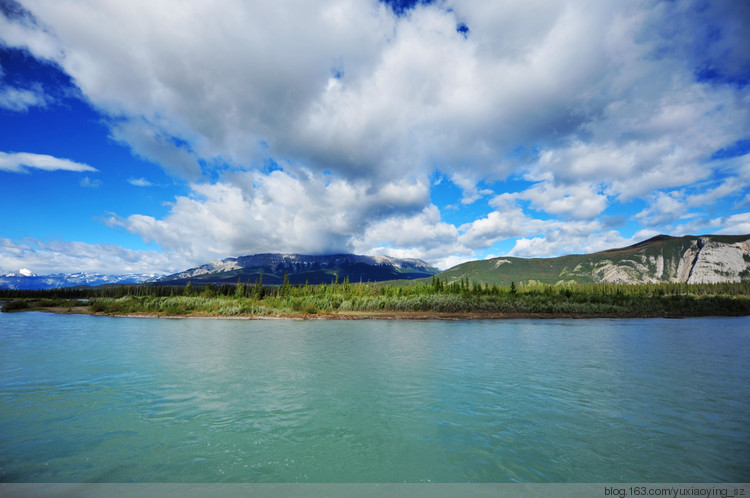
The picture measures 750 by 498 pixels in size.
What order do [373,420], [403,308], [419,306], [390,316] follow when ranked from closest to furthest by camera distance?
[373,420]
[390,316]
[419,306]
[403,308]

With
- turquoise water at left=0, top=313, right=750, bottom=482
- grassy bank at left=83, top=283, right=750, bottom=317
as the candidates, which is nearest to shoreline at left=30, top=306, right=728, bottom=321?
grassy bank at left=83, top=283, right=750, bottom=317

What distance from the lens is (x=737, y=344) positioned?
116ft

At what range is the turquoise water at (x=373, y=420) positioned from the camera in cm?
899

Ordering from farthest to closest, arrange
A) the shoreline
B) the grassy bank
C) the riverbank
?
1. the grassy bank
2. the riverbank
3. the shoreline

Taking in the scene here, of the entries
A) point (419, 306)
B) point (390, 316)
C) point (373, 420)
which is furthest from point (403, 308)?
point (373, 420)

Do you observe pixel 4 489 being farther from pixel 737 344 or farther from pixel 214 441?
pixel 737 344

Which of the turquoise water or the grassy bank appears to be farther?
the grassy bank

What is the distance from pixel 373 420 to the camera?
13.0 metres

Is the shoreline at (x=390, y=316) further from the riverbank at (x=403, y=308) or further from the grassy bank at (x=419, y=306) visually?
the grassy bank at (x=419, y=306)

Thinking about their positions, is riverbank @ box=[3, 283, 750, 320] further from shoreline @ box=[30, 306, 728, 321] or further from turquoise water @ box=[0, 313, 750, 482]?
turquoise water @ box=[0, 313, 750, 482]

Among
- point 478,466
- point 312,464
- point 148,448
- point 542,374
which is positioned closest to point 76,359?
point 148,448

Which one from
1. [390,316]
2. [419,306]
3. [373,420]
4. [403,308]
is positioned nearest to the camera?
[373,420]

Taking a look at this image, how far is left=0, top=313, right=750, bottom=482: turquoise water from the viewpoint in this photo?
8992 millimetres

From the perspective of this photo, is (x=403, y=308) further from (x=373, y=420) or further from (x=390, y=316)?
(x=373, y=420)
